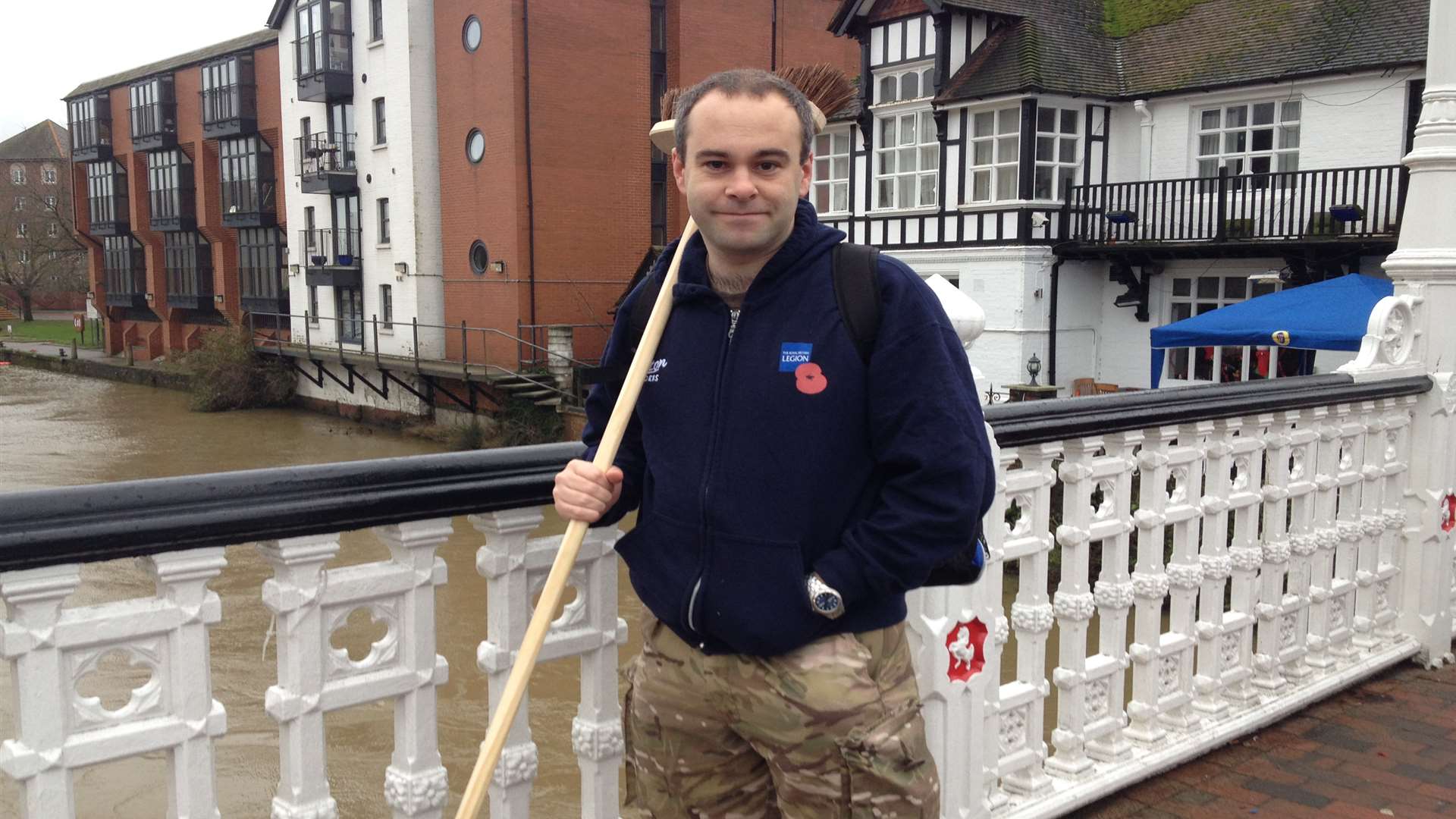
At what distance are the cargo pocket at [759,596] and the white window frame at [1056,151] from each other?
18.4m

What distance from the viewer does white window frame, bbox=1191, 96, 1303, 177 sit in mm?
17781

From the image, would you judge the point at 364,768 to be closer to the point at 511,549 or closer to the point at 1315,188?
the point at 511,549

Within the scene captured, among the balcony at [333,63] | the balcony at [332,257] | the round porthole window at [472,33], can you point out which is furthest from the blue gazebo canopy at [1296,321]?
the balcony at [333,63]

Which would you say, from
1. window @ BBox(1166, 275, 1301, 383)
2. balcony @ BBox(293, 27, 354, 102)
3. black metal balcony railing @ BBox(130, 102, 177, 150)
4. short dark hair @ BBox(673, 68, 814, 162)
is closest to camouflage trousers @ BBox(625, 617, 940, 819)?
short dark hair @ BBox(673, 68, 814, 162)

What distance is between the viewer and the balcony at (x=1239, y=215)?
16047mm

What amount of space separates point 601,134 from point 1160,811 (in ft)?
80.4

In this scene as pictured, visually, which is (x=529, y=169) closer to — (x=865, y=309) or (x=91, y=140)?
(x=865, y=309)

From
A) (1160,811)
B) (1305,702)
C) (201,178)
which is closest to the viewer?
(1160,811)

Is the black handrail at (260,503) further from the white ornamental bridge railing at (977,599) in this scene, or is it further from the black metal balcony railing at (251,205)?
the black metal balcony railing at (251,205)

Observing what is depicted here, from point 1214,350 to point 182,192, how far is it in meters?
32.0

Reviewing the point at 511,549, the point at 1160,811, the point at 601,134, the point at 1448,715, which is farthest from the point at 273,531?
the point at 601,134

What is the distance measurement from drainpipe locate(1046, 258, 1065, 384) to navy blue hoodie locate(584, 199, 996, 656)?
718 inches

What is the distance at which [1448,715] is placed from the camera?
418cm

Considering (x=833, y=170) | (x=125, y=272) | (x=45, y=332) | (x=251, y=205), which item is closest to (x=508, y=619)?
(x=833, y=170)
